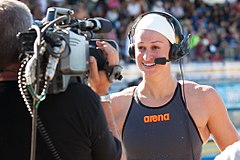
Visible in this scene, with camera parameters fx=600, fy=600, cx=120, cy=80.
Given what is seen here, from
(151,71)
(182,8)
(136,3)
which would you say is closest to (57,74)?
(151,71)

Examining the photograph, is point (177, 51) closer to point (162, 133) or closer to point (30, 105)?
point (162, 133)

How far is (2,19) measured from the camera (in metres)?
2.05

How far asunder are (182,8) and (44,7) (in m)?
5.39

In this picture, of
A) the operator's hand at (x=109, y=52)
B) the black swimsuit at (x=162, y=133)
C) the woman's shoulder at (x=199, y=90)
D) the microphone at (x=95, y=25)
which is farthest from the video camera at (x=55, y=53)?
the woman's shoulder at (x=199, y=90)

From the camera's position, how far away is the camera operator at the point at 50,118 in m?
2.04

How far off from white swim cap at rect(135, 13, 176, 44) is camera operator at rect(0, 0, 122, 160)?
4.71 feet

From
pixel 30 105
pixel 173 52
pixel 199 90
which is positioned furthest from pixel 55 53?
pixel 199 90

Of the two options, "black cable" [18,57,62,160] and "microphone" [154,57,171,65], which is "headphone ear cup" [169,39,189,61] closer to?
"microphone" [154,57,171,65]

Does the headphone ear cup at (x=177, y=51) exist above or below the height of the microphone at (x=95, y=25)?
below

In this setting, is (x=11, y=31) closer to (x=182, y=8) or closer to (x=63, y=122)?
(x=63, y=122)

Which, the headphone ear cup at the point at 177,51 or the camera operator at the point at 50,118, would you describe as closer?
the camera operator at the point at 50,118

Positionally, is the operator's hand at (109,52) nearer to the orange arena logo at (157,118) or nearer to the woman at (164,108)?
the woman at (164,108)

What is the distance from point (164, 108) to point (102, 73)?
49.9 inches

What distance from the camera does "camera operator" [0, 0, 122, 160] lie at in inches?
80.5
